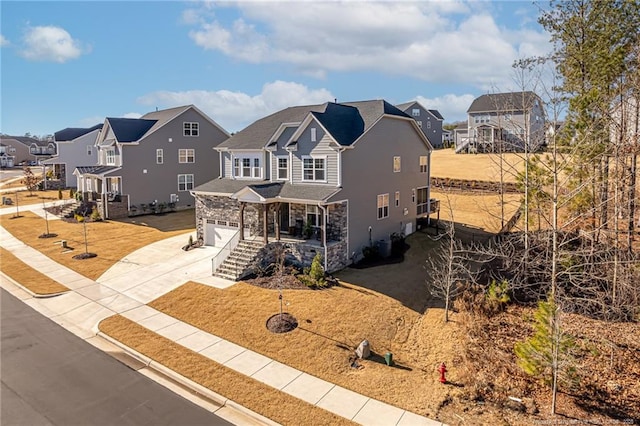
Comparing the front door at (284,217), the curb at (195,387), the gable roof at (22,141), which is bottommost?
the curb at (195,387)

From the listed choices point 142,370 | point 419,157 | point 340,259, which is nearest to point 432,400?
point 142,370

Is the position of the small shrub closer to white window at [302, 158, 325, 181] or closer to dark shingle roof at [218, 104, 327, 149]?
dark shingle roof at [218, 104, 327, 149]

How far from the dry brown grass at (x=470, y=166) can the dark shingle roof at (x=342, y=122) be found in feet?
71.4

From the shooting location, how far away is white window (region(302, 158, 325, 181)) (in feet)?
79.7

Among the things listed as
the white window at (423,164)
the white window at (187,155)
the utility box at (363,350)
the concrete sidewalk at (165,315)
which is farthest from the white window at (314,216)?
the white window at (187,155)

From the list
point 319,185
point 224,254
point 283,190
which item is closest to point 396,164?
point 319,185

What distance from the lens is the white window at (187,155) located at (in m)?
42.7

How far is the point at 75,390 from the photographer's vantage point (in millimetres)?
12711

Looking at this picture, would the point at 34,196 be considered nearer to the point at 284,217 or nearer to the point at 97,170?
the point at 97,170

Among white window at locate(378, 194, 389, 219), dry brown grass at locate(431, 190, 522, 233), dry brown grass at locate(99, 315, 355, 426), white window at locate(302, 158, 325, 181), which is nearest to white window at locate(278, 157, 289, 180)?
white window at locate(302, 158, 325, 181)

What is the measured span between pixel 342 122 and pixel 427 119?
173 ft

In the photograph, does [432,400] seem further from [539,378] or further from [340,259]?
[340,259]

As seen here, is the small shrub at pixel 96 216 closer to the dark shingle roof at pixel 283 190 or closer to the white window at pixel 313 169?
the dark shingle roof at pixel 283 190

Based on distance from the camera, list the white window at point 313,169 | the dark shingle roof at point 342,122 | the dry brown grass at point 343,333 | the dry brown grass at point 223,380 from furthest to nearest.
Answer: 1. the white window at point 313,169
2. the dark shingle roof at point 342,122
3. the dry brown grass at point 343,333
4. the dry brown grass at point 223,380
